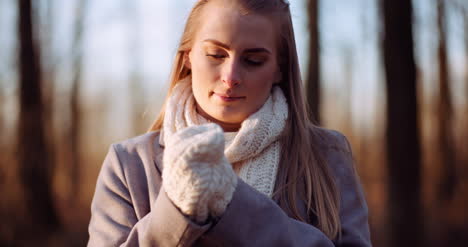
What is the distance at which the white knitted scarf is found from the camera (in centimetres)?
193

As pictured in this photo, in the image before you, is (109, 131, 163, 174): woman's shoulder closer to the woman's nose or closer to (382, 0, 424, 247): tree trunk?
the woman's nose

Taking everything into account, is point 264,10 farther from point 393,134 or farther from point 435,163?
point 435,163

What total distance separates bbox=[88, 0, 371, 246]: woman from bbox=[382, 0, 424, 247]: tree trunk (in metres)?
2.99

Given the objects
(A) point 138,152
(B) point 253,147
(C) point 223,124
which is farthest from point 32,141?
(B) point 253,147

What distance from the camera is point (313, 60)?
Result: 20.4 ft

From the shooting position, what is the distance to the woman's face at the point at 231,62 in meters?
1.86

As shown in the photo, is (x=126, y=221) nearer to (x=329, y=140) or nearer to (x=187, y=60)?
(x=187, y=60)

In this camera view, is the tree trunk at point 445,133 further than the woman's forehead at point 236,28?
Yes

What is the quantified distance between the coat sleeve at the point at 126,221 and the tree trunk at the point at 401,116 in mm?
3539

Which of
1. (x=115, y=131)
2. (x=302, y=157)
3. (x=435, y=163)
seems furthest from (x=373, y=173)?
(x=302, y=157)

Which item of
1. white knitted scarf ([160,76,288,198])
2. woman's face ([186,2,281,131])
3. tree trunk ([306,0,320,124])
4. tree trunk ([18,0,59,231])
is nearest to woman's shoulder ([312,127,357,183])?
white knitted scarf ([160,76,288,198])

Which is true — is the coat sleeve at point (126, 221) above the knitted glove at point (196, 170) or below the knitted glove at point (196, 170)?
below

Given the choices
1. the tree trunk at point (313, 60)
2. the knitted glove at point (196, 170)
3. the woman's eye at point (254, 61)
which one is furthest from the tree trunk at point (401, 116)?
the knitted glove at point (196, 170)

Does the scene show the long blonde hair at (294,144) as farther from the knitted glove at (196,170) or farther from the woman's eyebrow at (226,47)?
the knitted glove at (196,170)
